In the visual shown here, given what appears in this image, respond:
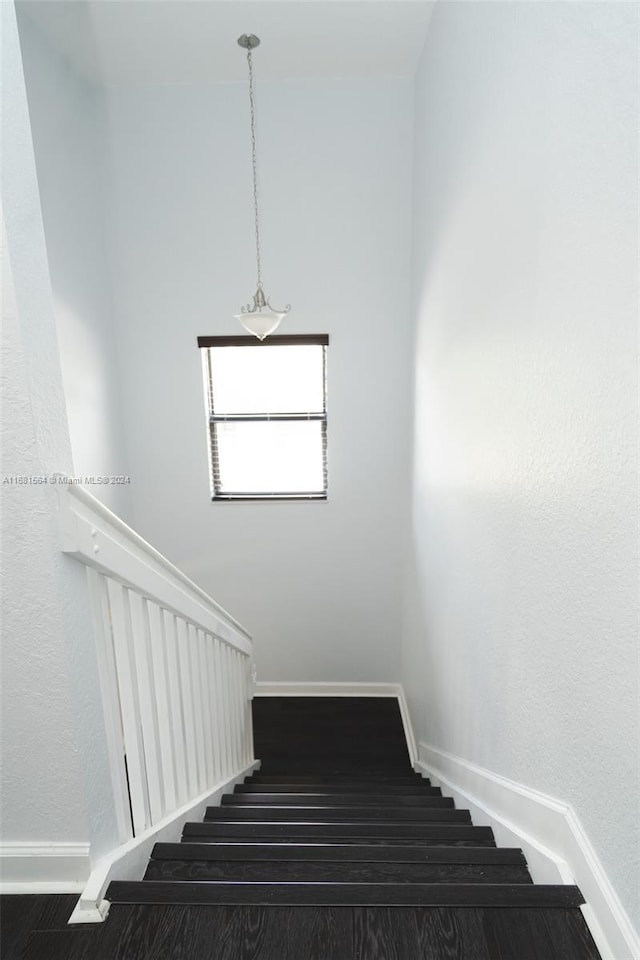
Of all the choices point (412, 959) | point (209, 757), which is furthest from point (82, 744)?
point (209, 757)

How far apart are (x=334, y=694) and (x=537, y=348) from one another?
4185 millimetres

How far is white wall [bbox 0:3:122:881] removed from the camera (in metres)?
1.04

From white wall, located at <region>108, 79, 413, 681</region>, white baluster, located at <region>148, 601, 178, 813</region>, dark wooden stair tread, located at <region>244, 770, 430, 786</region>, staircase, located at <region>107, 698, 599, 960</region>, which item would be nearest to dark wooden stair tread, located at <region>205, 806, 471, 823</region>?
staircase, located at <region>107, 698, 599, 960</region>

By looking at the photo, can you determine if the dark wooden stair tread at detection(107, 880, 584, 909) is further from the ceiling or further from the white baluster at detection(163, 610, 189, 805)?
the ceiling

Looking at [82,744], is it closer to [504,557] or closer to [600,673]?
[600,673]

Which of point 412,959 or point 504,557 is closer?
point 412,959

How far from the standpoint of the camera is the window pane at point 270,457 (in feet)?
14.6

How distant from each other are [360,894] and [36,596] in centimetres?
92

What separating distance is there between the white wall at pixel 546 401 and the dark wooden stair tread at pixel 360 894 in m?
0.16

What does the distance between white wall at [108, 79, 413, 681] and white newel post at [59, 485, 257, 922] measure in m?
2.25

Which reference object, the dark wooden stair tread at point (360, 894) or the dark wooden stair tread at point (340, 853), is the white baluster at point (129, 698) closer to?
the dark wooden stair tread at point (340, 853)

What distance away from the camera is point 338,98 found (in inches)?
143

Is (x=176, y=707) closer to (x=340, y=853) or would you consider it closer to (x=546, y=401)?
(x=340, y=853)

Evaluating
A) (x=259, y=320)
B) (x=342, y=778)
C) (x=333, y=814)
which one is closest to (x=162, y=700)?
(x=333, y=814)
